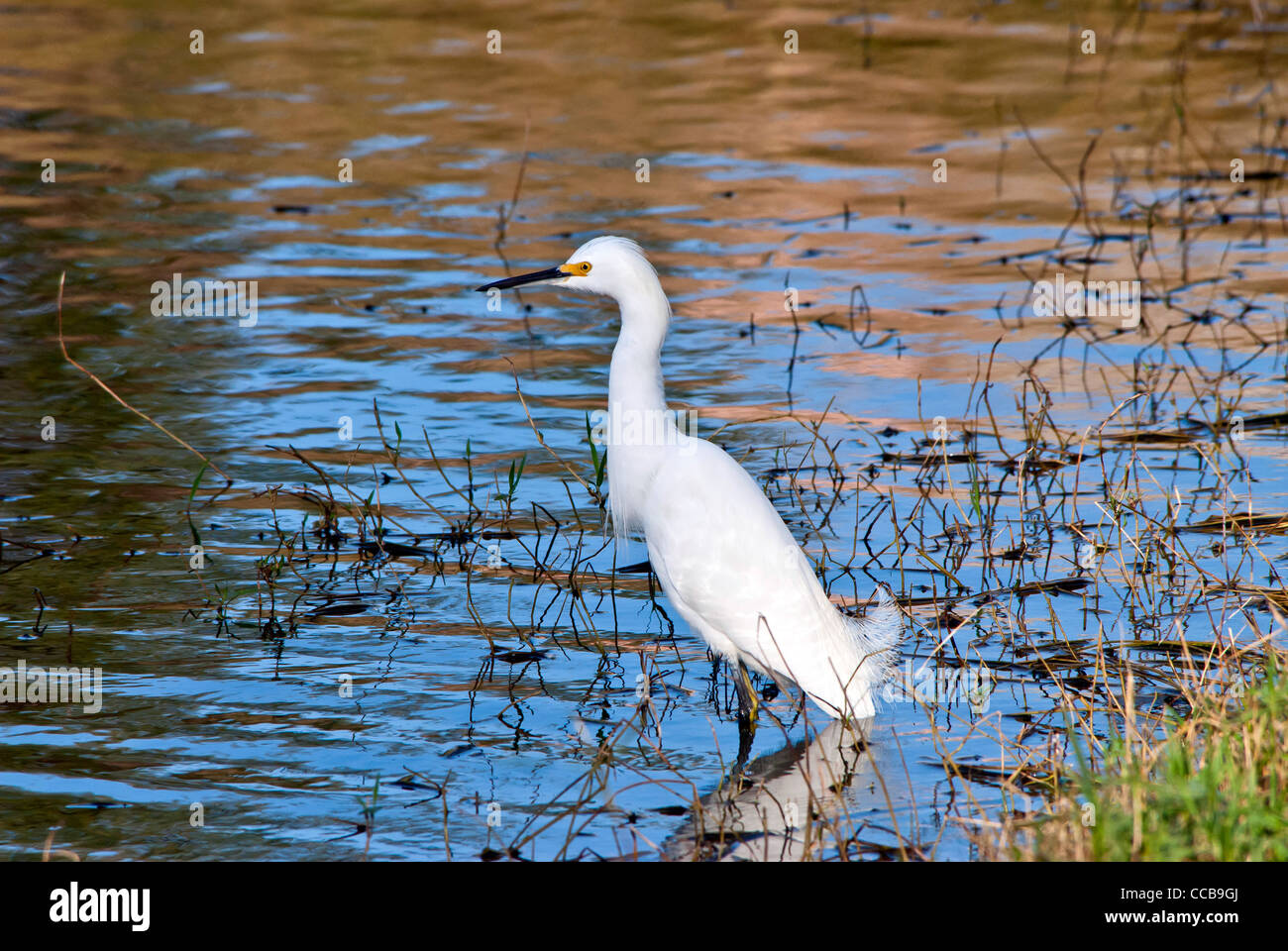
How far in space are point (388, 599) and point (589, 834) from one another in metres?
2.19

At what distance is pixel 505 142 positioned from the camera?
14.9m

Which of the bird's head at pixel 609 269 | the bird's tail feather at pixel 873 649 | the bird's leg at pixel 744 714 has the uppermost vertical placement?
the bird's head at pixel 609 269

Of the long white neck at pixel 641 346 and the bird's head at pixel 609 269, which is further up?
the bird's head at pixel 609 269

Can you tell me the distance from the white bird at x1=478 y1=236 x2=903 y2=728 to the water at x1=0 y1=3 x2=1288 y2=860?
9.9 inches

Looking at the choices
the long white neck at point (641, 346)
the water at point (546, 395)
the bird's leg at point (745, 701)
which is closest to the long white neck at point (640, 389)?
the long white neck at point (641, 346)

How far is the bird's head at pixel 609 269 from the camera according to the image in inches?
235

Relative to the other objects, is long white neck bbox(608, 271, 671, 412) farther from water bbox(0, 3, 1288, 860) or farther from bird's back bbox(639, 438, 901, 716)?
water bbox(0, 3, 1288, 860)

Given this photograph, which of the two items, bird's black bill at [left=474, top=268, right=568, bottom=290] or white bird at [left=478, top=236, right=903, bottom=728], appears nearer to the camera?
white bird at [left=478, top=236, right=903, bottom=728]

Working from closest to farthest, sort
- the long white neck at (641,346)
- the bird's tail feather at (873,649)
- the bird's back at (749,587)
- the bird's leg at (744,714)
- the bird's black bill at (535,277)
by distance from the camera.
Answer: the bird's leg at (744,714) → the bird's tail feather at (873,649) → the bird's back at (749,587) → the long white neck at (641,346) → the bird's black bill at (535,277)

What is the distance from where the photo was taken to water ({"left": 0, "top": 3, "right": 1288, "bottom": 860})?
527cm

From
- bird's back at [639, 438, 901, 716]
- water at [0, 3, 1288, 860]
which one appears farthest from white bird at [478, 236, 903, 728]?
water at [0, 3, 1288, 860]

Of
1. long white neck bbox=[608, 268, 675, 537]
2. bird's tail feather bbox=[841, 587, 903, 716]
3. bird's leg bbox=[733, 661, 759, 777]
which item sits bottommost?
bird's leg bbox=[733, 661, 759, 777]

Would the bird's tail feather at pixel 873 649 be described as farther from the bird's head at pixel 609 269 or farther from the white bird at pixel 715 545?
the bird's head at pixel 609 269
